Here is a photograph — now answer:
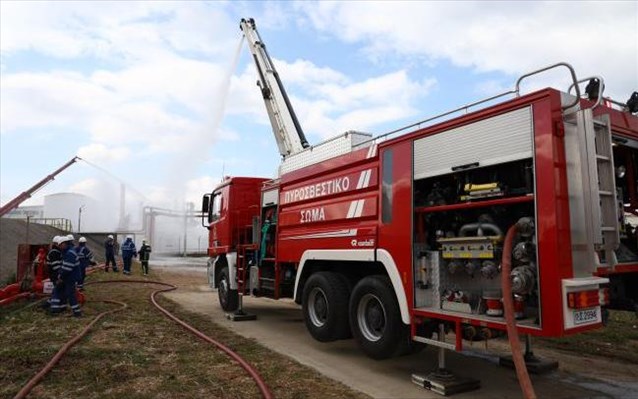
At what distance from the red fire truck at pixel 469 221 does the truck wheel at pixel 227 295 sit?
2949 millimetres

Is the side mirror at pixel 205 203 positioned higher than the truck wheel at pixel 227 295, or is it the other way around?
the side mirror at pixel 205 203

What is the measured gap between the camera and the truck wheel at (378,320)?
19.5ft

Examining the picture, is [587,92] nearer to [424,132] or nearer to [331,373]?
[424,132]

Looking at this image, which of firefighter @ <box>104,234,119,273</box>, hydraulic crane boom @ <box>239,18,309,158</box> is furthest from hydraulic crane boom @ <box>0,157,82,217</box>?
hydraulic crane boom @ <box>239,18,309,158</box>

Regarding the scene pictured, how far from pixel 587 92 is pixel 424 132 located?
1.64m

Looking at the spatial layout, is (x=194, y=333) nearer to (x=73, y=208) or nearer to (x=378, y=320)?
(x=378, y=320)

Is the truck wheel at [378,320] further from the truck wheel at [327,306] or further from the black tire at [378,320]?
the truck wheel at [327,306]

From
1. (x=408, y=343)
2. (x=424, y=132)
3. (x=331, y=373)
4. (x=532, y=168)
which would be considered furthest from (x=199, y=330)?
(x=532, y=168)

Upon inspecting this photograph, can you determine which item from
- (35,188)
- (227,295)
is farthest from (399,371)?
(35,188)

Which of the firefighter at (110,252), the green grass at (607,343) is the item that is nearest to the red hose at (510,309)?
the green grass at (607,343)

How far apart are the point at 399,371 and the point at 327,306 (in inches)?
51.4

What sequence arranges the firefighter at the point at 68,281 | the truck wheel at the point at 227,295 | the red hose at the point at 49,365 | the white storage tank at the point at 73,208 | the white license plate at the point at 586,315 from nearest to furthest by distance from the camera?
1. the white license plate at the point at 586,315
2. the red hose at the point at 49,365
3. the firefighter at the point at 68,281
4. the truck wheel at the point at 227,295
5. the white storage tank at the point at 73,208

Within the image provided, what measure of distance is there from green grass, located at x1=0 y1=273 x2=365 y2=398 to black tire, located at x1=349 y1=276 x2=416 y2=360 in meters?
0.76

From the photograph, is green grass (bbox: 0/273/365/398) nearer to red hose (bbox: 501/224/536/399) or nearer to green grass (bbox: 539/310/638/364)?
red hose (bbox: 501/224/536/399)
